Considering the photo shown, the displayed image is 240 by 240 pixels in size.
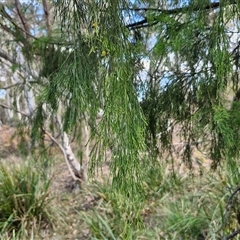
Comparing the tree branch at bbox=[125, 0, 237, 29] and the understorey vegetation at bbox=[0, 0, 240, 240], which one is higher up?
the tree branch at bbox=[125, 0, 237, 29]

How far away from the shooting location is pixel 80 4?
102 cm

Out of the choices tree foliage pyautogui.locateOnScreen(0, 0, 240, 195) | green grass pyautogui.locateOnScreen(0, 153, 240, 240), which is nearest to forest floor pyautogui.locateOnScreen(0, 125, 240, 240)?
green grass pyautogui.locateOnScreen(0, 153, 240, 240)

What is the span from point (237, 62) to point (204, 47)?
0.23 meters

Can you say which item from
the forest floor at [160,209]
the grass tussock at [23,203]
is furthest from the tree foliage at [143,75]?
the grass tussock at [23,203]

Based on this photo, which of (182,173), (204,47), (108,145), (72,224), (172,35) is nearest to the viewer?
(108,145)

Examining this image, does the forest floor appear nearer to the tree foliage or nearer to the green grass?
the green grass

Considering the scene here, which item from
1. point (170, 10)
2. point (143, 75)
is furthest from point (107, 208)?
point (170, 10)

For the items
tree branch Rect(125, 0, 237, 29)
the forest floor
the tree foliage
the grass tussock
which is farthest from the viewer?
the grass tussock

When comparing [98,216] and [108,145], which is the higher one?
[108,145]

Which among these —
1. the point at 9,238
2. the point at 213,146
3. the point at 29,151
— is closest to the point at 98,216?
the point at 9,238

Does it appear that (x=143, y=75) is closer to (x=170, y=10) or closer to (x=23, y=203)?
(x=170, y=10)

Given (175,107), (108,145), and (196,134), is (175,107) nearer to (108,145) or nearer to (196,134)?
(196,134)

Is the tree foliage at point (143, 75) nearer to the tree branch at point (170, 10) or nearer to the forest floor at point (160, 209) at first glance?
the tree branch at point (170, 10)

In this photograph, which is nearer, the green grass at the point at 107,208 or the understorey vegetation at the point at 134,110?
the understorey vegetation at the point at 134,110
